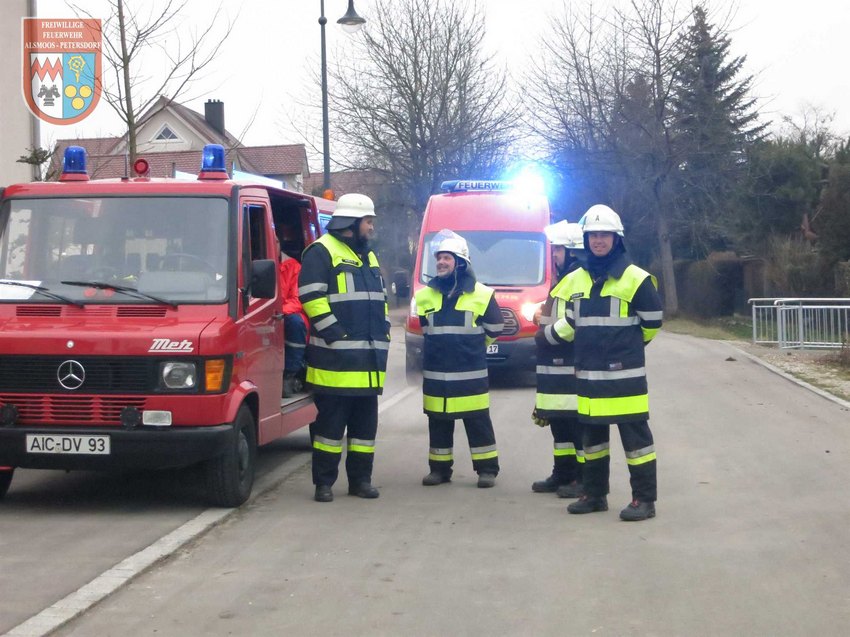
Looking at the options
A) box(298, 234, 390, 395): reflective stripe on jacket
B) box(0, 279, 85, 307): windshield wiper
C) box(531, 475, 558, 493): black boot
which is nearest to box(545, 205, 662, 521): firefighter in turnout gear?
box(531, 475, 558, 493): black boot

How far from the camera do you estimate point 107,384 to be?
7.48 m

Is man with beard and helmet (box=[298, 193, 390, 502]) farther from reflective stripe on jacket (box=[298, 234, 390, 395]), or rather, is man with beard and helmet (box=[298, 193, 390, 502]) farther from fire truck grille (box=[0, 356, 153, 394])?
fire truck grille (box=[0, 356, 153, 394])

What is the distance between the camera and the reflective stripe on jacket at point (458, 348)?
8.84 meters

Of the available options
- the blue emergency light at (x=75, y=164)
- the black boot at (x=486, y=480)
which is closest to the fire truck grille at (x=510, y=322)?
the black boot at (x=486, y=480)

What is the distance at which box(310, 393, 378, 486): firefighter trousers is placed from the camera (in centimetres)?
840

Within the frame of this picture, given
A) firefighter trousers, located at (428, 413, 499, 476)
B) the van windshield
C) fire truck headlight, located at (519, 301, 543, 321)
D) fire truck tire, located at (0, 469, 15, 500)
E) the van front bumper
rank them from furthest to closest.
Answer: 1. the van windshield
2. fire truck headlight, located at (519, 301, 543, 321)
3. firefighter trousers, located at (428, 413, 499, 476)
4. fire truck tire, located at (0, 469, 15, 500)
5. the van front bumper

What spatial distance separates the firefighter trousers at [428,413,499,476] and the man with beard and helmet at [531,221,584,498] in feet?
1.37

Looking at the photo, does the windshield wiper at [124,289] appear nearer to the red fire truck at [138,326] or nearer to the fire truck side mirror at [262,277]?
the red fire truck at [138,326]

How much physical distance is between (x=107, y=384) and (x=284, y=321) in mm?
2069

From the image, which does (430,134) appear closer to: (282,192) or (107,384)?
(282,192)

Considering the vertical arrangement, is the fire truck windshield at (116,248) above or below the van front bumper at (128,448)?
above

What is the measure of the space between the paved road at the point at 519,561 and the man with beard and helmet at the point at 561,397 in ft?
0.77

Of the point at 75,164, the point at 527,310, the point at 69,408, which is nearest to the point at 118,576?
the point at 69,408

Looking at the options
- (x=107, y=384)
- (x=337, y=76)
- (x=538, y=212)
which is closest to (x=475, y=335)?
(x=107, y=384)
